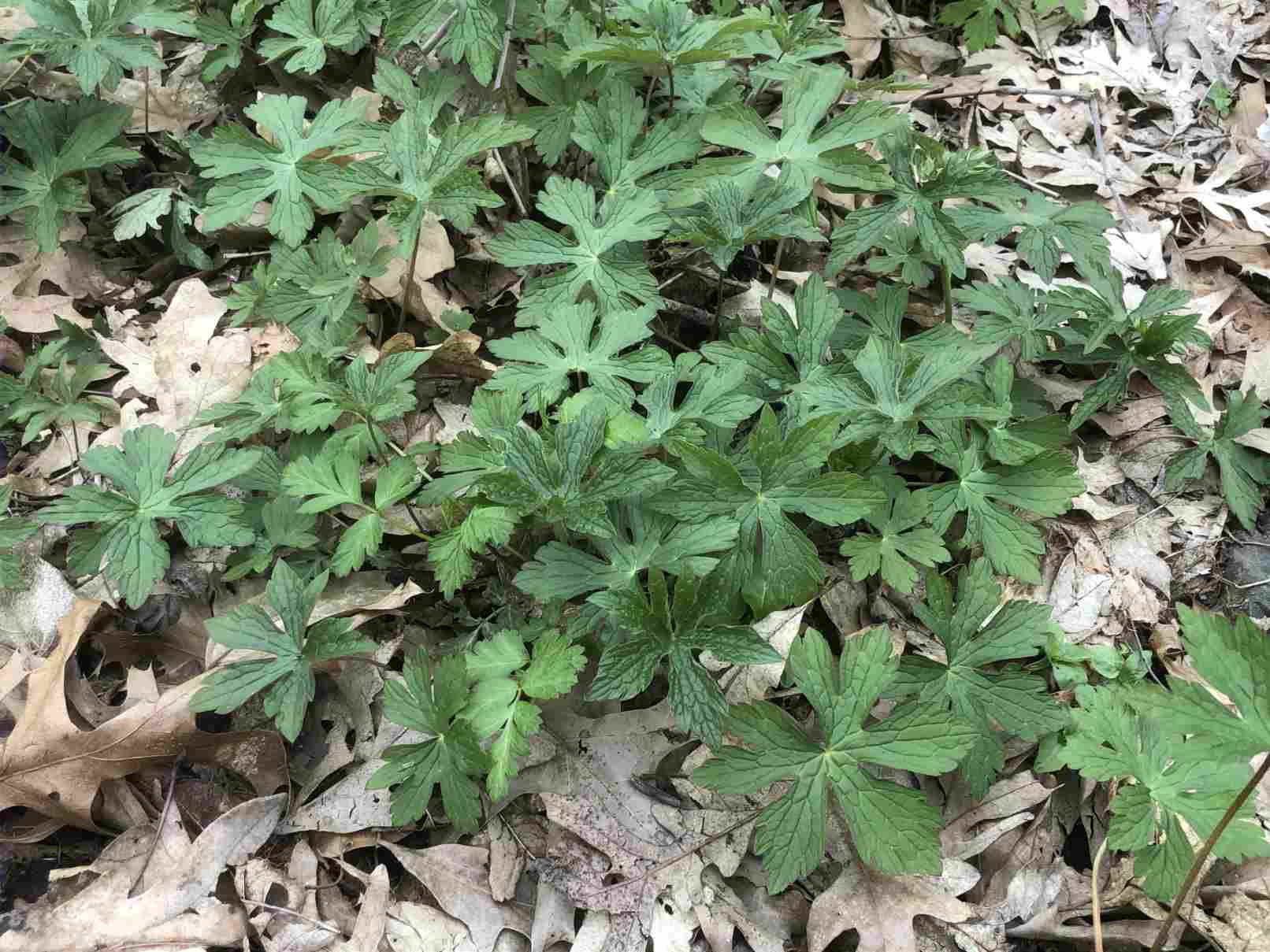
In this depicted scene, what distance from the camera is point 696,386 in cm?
219

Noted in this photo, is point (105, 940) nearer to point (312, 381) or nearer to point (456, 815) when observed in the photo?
point (456, 815)

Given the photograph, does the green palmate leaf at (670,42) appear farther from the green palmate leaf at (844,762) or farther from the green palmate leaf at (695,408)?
the green palmate leaf at (844,762)

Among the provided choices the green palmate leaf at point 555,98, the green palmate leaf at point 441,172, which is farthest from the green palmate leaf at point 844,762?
the green palmate leaf at point 555,98

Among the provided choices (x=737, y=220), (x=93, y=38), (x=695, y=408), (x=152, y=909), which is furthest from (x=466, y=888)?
(x=93, y=38)

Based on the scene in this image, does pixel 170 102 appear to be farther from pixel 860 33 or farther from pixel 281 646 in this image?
pixel 860 33

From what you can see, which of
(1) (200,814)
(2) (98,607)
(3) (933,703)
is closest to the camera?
(3) (933,703)

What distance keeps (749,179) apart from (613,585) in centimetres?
120

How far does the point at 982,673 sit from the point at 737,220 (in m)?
1.26

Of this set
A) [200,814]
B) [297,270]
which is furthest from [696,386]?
[200,814]

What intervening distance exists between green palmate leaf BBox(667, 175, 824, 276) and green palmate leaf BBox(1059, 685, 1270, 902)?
1378mm

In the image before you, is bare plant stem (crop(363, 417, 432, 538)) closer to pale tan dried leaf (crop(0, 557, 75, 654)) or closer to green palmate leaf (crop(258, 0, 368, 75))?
pale tan dried leaf (crop(0, 557, 75, 654))

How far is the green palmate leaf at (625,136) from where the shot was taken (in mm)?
2555

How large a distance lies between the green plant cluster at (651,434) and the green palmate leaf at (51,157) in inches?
0.6

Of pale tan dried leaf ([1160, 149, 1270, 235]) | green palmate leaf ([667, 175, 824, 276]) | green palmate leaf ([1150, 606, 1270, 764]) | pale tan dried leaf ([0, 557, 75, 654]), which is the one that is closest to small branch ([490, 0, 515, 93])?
green palmate leaf ([667, 175, 824, 276])
